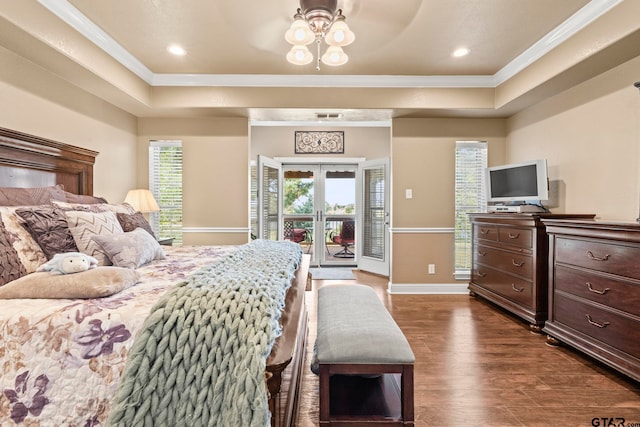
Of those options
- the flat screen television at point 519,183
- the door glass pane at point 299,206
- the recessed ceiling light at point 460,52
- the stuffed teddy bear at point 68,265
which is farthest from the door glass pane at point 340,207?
the stuffed teddy bear at point 68,265

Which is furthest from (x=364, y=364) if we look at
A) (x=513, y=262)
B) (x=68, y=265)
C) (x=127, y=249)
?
(x=513, y=262)

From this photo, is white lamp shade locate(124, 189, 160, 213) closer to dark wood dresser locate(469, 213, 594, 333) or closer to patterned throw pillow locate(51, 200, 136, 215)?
patterned throw pillow locate(51, 200, 136, 215)

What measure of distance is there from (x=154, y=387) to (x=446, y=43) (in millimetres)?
3284

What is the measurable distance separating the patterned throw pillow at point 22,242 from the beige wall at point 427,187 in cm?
346

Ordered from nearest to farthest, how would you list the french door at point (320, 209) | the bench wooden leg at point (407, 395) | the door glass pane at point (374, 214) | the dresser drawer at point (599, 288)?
the bench wooden leg at point (407, 395)
the dresser drawer at point (599, 288)
the door glass pane at point (374, 214)
the french door at point (320, 209)

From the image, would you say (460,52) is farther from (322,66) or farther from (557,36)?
(322,66)

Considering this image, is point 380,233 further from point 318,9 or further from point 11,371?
point 11,371

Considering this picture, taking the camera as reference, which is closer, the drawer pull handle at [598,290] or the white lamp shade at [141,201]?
the drawer pull handle at [598,290]

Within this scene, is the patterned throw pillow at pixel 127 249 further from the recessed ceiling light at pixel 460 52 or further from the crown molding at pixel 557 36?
the crown molding at pixel 557 36

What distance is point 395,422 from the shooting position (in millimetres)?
1307

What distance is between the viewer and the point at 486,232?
11.4 feet

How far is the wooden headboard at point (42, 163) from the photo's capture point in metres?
2.17

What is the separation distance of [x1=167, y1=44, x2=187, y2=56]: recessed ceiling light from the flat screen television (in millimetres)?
3563

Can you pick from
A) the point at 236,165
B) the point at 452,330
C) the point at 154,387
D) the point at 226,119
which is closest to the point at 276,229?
the point at 236,165
